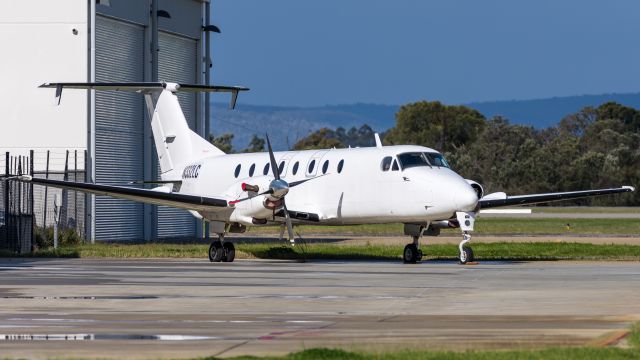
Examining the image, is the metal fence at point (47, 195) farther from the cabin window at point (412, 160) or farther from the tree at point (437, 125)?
the tree at point (437, 125)

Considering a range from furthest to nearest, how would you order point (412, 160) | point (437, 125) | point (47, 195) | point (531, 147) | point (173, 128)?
point (437, 125), point (531, 147), point (47, 195), point (173, 128), point (412, 160)

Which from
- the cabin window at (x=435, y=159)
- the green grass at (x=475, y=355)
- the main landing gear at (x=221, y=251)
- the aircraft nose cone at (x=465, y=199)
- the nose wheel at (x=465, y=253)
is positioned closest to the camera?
the green grass at (x=475, y=355)

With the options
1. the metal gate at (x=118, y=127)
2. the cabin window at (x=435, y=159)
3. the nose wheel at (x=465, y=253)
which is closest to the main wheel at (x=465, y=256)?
the nose wheel at (x=465, y=253)

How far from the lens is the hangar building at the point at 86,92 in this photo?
43062 mm

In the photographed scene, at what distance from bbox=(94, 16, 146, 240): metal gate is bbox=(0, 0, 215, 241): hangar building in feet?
0.12

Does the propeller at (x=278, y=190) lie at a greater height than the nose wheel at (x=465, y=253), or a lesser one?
greater

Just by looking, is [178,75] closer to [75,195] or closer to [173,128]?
[75,195]

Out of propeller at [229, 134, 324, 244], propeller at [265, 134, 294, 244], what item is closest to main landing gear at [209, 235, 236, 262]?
propeller at [229, 134, 324, 244]

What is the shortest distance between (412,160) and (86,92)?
17130 mm

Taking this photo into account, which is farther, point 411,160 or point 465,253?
point 411,160

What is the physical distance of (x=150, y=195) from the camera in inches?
1216

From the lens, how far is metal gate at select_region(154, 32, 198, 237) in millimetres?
48475

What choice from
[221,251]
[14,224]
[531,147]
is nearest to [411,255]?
[221,251]

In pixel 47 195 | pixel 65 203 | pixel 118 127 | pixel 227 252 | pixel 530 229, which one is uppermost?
pixel 118 127
